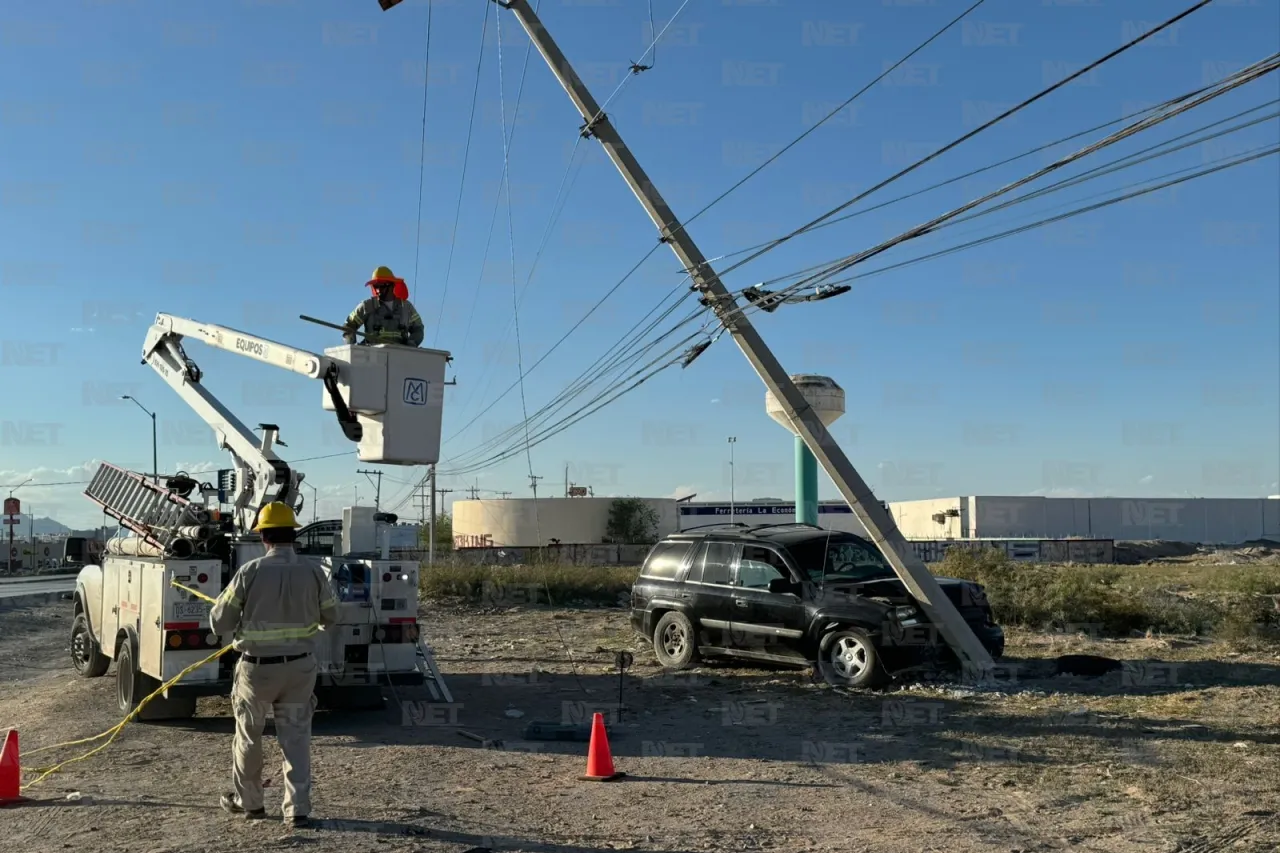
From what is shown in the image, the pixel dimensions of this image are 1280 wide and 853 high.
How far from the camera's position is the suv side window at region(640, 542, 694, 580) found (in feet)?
44.3

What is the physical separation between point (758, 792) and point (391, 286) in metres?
5.66

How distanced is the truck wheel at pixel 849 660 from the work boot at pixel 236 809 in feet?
21.6

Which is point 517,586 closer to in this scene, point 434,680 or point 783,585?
point 434,680

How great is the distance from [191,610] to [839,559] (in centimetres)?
723

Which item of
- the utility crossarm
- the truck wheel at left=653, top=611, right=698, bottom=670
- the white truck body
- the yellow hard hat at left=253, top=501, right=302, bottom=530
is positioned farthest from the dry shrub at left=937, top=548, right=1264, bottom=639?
the yellow hard hat at left=253, top=501, right=302, bottom=530

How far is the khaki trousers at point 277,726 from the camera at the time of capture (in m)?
6.29

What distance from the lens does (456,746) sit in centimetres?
892

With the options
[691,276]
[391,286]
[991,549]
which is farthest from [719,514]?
[391,286]

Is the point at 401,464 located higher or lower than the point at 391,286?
lower

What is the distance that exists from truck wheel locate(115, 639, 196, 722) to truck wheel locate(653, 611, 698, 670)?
571 cm

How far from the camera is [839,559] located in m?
12.5

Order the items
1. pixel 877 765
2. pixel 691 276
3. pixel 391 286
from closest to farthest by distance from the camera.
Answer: pixel 877 765 → pixel 391 286 → pixel 691 276

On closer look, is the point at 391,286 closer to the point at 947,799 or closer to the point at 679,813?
the point at 679,813

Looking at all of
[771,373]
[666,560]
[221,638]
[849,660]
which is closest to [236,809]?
[221,638]
